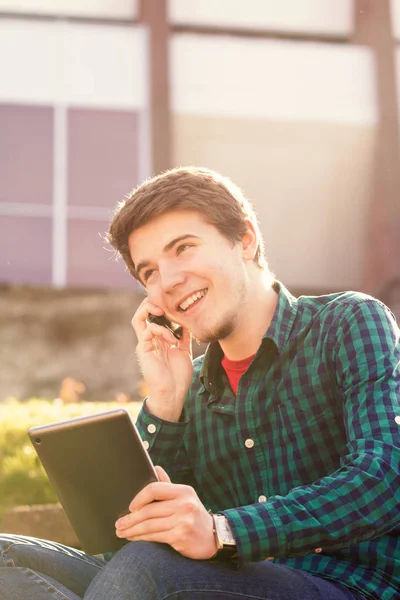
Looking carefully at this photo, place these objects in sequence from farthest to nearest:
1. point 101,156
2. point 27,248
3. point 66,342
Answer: point 101,156, point 27,248, point 66,342

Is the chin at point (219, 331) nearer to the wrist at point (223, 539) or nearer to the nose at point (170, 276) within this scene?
the nose at point (170, 276)

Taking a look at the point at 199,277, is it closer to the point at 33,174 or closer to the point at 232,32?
the point at 33,174

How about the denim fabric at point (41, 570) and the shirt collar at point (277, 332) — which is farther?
the shirt collar at point (277, 332)

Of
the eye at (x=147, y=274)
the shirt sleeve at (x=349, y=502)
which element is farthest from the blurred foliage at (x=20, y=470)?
the shirt sleeve at (x=349, y=502)

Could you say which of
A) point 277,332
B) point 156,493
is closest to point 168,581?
point 156,493

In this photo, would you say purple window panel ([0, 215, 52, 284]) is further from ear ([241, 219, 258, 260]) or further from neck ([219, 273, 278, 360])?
neck ([219, 273, 278, 360])

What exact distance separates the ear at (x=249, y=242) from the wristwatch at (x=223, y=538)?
3.73 feet

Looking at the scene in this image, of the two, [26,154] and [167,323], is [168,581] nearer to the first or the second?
[167,323]

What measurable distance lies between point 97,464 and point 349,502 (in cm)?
67

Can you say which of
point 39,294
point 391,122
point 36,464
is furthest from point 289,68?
point 36,464

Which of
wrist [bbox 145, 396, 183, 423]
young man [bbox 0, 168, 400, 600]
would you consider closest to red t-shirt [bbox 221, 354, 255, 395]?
young man [bbox 0, 168, 400, 600]

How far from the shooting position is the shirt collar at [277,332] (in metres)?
2.81

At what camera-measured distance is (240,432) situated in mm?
2770

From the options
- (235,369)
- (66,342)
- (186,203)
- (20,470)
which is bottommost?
(66,342)
